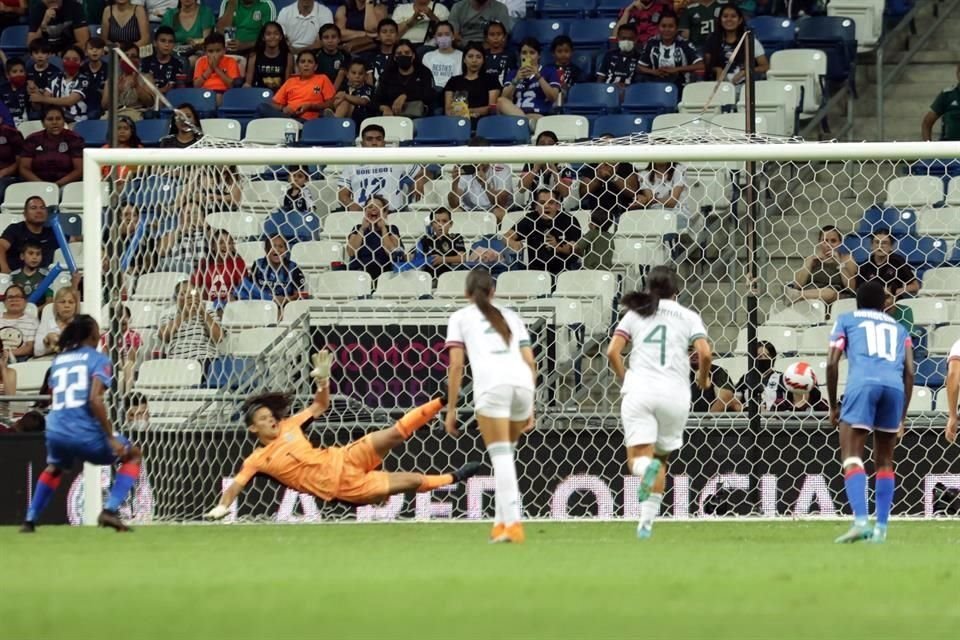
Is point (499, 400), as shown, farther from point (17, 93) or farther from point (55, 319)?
point (17, 93)

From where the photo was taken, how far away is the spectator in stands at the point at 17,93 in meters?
20.9

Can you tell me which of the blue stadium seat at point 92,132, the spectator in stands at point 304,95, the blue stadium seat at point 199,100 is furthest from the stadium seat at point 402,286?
the blue stadium seat at point 92,132

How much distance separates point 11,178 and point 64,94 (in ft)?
4.37

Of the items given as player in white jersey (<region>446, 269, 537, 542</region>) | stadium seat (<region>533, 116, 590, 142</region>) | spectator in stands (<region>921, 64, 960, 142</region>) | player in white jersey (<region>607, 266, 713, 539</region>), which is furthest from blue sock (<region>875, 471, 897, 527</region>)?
stadium seat (<region>533, 116, 590, 142</region>)

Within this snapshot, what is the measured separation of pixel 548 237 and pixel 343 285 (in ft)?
5.44

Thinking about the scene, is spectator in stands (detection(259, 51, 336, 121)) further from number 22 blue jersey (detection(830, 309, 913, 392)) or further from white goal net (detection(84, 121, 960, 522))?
number 22 blue jersey (detection(830, 309, 913, 392))

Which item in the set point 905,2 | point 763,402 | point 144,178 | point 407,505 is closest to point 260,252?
point 144,178

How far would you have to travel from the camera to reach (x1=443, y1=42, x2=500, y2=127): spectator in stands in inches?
745

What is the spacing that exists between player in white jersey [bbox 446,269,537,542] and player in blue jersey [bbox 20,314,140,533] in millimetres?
2324

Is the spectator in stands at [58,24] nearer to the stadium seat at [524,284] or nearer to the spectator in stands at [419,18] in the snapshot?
the spectator in stands at [419,18]

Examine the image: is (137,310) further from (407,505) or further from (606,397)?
(606,397)

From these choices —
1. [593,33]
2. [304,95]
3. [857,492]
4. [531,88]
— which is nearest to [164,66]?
[304,95]

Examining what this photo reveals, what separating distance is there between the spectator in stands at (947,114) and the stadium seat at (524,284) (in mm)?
4561

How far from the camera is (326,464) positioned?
1326 centimetres
